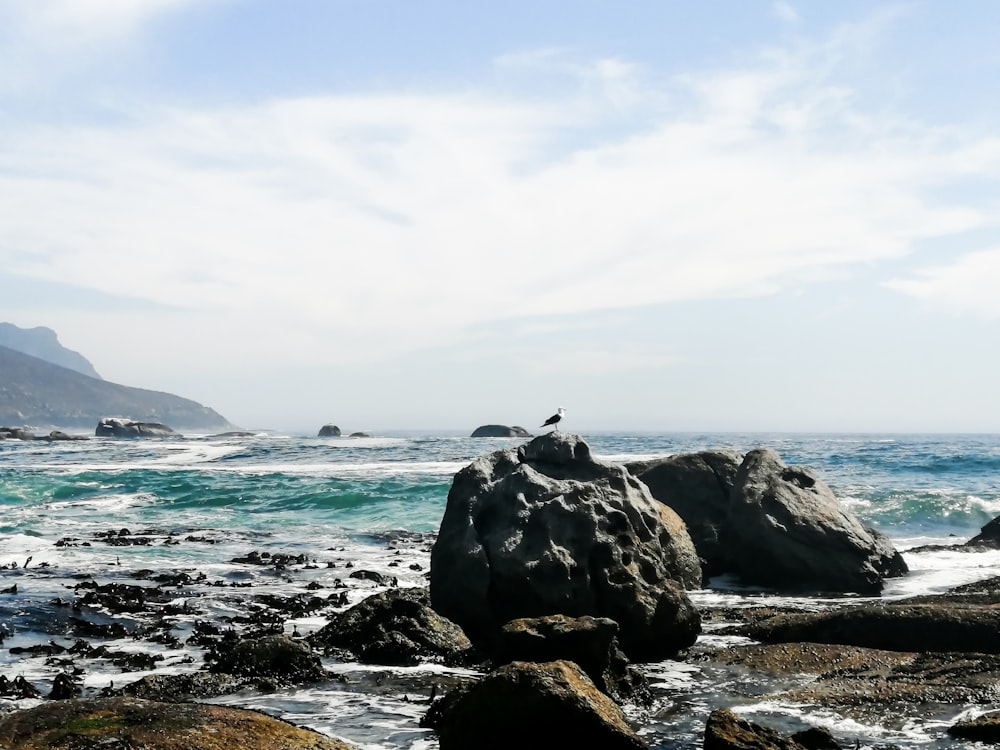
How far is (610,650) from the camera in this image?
9.17 meters

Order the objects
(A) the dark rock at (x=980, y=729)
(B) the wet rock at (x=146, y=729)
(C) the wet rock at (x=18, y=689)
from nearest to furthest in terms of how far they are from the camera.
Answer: (B) the wet rock at (x=146, y=729) → (A) the dark rock at (x=980, y=729) → (C) the wet rock at (x=18, y=689)

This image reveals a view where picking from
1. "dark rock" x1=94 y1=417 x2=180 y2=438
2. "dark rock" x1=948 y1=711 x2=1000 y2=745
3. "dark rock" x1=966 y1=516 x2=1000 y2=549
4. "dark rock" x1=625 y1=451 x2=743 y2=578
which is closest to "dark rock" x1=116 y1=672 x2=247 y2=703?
"dark rock" x1=948 y1=711 x2=1000 y2=745

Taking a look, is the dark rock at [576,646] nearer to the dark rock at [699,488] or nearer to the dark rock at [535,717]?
the dark rock at [535,717]

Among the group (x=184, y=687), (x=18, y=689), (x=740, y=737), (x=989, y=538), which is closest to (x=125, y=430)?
(x=989, y=538)

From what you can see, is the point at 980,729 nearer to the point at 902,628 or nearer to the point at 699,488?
the point at 902,628

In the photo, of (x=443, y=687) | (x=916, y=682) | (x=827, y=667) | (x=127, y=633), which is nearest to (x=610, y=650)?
(x=443, y=687)

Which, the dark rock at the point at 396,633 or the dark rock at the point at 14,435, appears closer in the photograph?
the dark rock at the point at 396,633

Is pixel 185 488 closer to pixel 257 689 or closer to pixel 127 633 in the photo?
pixel 127 633

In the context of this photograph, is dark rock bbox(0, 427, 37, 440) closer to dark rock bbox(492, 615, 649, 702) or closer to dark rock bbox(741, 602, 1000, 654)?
dark rock bbox(492, 615, 649, 702)

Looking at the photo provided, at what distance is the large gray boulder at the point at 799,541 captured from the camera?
15438mm

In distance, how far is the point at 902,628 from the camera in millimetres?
10500

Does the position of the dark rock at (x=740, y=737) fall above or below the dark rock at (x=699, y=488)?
A: below

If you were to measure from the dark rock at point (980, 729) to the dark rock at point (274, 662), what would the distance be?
615 cm

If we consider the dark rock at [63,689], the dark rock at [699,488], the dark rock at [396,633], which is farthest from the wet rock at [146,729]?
the dark rock at [699,488]
